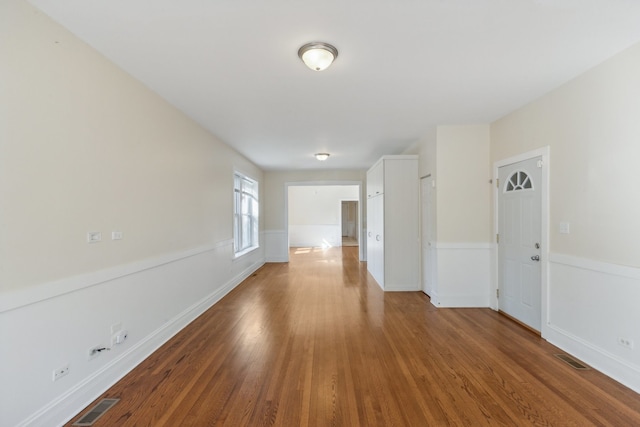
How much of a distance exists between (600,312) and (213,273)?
4490 mm

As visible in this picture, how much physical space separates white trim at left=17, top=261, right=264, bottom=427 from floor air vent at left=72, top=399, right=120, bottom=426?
0.07 meters

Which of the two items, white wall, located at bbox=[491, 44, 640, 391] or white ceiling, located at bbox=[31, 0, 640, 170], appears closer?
white ceiling, located at bbox=[31, 0, 640, 170]

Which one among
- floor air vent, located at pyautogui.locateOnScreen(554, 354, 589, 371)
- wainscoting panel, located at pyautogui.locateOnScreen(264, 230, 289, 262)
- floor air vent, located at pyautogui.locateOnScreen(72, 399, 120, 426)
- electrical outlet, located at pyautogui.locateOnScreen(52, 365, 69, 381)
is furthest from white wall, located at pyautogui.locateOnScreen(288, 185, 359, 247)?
electrical outlet, located at pyautogui.locateOnScreen(52, 365, 69, 381)

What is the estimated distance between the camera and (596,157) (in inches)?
97.6

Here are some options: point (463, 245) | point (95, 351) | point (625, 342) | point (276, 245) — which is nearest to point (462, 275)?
point (463, 245)

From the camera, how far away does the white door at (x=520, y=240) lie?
3.19 metres

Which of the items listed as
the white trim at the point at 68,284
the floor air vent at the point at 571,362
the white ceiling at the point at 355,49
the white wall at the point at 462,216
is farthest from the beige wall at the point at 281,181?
the floor air vent at the point at 571,362

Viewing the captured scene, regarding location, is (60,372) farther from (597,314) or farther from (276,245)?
(276,245)

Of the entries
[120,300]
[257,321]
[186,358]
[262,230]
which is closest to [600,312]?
[257,321]

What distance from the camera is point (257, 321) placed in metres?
3.57

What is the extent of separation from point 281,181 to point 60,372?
6.55m

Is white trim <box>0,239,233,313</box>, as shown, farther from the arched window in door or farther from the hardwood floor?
the arched window in door

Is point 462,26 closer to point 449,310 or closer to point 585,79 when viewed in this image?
point 585,79

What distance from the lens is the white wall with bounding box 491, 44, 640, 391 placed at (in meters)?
2.21
